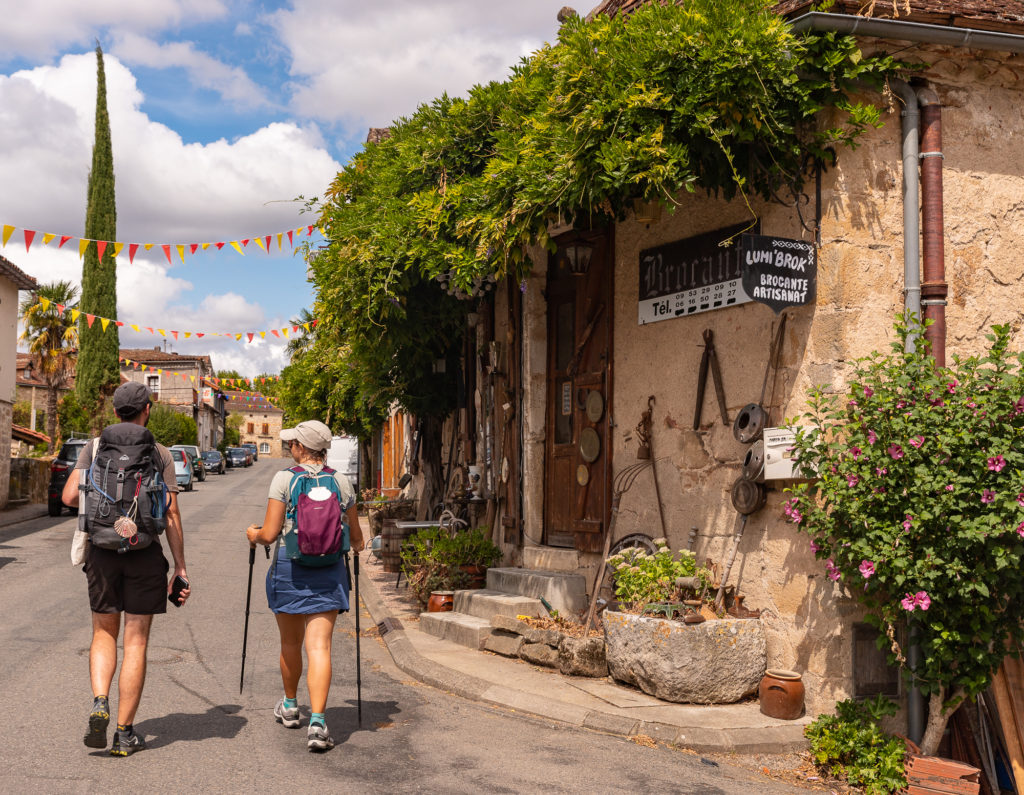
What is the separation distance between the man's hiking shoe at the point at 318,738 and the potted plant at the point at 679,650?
2.09 m

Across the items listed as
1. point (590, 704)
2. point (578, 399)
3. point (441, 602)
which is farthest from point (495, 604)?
point (590, 704)

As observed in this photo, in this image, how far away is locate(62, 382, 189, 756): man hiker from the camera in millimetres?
4738

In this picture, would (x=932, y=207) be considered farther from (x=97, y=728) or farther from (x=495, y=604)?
(x=97, y=728)

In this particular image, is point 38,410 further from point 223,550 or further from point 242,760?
point 242,760

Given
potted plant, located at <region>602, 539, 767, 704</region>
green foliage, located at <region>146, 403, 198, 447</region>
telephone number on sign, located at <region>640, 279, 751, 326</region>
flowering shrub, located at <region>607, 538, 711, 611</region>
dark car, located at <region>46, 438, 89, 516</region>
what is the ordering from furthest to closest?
green foliage, located at <region>146, 403, 198, 447</region>
dark car, located at <region>46, 438, 89, 516</region>
telephone number on sign, located at <region>640, 279, 751, 326</region>
flowering shrub, located at <region>607, 538, 711, 611</region>
potted plant, located at <region>602, 539, 767, 704</region>

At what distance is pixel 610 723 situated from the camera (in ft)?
18.5

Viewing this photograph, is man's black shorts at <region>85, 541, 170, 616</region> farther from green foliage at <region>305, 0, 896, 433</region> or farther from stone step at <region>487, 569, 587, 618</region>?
stone step at <region>487, 569, 587, 618</region>

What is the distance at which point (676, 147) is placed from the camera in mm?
5758

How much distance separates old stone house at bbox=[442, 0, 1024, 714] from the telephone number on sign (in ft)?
0.04

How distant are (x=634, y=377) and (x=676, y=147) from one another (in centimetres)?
230

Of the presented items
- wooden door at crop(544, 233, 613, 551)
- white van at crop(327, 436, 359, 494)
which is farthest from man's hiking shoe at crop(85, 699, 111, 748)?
white van at crop(327, 436, 359, 494)

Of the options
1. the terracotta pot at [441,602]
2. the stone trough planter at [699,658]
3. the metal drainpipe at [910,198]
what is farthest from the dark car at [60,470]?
the metal drainpipe at [910,198]

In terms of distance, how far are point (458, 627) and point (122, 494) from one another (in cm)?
380

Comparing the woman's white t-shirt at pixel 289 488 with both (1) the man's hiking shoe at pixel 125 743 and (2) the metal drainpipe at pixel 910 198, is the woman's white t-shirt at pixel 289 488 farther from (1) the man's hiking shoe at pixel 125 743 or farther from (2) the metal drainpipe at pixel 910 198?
(2) the metal drainpipe at pixel 910 198
